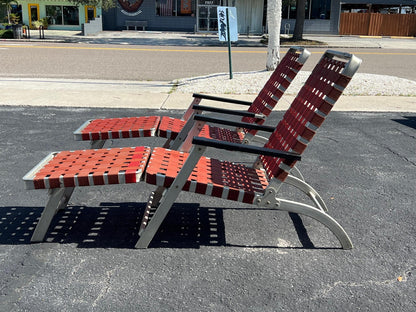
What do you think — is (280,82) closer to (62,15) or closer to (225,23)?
(225,23)

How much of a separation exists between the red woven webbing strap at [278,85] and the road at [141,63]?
322 inches

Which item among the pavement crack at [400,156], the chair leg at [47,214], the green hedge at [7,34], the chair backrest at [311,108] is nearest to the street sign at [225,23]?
the pavement crack at [400,156]

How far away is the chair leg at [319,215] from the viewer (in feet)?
10.7

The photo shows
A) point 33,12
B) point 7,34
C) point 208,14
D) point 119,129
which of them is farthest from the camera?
point 33,12

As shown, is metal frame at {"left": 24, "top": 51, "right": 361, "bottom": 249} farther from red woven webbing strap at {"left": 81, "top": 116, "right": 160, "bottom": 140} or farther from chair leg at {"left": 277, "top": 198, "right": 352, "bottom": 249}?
red woven webbing strap at {"left": 81, "top": 116, "right": 160, "bottom": 140}

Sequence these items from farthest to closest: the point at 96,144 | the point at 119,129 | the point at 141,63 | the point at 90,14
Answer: the point at 90,14 → the point at 141,63 → the point at 96,144 → the point at 119,129

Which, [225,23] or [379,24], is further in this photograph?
[379,24]

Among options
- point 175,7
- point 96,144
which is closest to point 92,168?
point 96,144

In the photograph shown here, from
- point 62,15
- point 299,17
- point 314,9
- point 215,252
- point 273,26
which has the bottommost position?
point 215,252

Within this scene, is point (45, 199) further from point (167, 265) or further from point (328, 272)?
point (328, 272)

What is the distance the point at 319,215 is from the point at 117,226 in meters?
1.59

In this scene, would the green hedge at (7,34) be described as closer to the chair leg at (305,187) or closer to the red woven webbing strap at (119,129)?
the red woven webbing strap at (119,129)

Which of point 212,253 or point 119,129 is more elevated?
point 119,129

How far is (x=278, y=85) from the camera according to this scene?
14.9 ft
